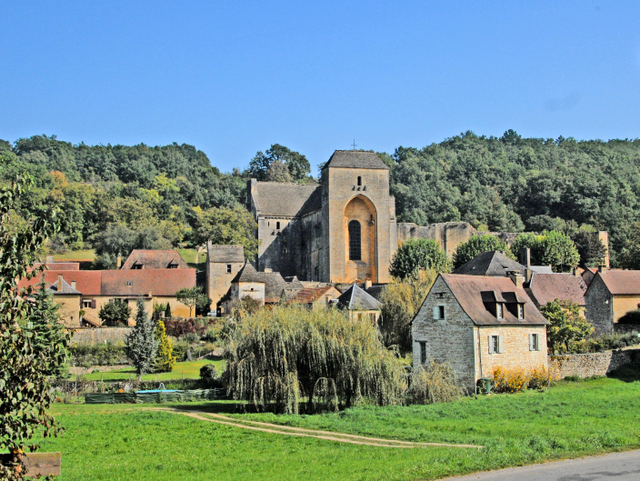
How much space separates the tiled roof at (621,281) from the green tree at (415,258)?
17456 mm

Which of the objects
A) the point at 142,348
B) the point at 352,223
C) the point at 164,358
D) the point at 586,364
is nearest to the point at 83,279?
the point at 164,358

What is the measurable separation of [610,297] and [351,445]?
30211 millimetres

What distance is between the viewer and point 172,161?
410 ft

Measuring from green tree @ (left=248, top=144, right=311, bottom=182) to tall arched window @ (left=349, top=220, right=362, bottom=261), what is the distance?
56.5 m

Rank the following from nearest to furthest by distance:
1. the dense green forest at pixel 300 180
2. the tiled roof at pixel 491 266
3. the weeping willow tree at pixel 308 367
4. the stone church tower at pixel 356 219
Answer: the weeping willow tree at pixel 308 367 < the tiled roof at pixel 491 266 < the stone church tower at pixel 356 219 < the dense green forest at pixel 300 180

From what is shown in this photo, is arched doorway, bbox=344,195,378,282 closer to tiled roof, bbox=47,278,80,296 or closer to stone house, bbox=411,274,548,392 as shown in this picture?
tiled roof, bbox=47,278,80,296

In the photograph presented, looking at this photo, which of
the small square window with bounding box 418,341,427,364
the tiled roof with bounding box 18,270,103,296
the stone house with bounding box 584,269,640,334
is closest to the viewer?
the small square window with bounding box 418,341,427,364

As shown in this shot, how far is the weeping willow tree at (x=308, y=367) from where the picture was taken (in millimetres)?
26141

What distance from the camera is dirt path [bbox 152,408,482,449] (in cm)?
1855

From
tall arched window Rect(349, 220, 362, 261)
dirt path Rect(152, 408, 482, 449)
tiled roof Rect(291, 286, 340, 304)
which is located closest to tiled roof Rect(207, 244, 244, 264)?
tall arched window Rect(349, 220, 362, 261)

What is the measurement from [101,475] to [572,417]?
47.5ft

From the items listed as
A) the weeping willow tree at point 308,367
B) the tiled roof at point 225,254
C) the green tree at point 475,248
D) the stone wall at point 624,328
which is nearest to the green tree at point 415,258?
the green tree at point 475,248

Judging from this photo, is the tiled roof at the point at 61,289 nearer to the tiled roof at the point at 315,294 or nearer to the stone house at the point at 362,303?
the tiled roof at the point at 315,294

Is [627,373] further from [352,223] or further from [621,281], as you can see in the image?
[352,223]
